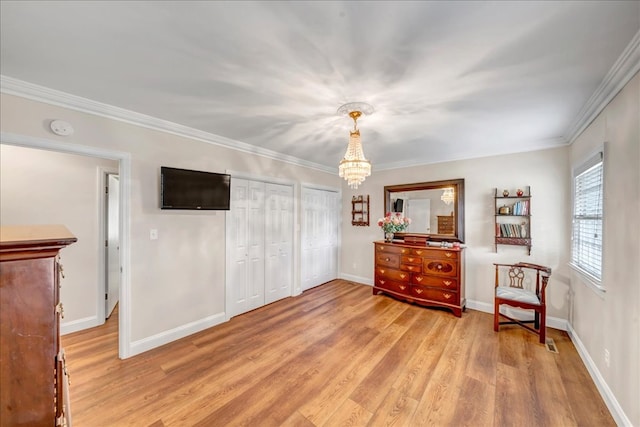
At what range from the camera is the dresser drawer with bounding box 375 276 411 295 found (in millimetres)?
3988

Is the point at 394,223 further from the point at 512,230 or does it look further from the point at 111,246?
the point at 111,246

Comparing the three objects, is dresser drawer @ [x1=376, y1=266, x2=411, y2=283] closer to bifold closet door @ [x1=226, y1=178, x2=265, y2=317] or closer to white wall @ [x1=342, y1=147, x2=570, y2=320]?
white wall @ [x1=342, y1=147, x2=570, y2=320]

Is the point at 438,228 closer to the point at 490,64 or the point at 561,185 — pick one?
the point at 561,185

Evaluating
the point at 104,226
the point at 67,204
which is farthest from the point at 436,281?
the point at 67,204

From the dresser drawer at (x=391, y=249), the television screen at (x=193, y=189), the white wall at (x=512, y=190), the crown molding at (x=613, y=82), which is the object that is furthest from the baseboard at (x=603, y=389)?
the television screen at (x=193, y=189)

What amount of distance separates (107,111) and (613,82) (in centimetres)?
419

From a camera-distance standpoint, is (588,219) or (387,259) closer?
(588,219)

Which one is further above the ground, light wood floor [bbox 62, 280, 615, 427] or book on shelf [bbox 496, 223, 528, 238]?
book on shelf [bbox 496, 223, 528, 238]

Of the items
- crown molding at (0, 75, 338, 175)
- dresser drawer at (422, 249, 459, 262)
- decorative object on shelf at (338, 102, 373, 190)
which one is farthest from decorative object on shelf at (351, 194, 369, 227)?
decorative object on shelf at (338, 102, 373, 190)

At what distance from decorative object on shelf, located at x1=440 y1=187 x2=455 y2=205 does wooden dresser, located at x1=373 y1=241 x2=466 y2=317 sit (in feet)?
2.76

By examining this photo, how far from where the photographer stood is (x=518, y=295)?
116 inches

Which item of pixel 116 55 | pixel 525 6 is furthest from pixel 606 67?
pixel 116 55

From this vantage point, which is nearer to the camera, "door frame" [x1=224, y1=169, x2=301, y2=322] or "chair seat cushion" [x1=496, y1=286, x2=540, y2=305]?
"chair seat cushion" [x1=496, y1=286, x2=540, y2=305]

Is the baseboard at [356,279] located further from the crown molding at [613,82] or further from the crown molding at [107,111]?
the crown molding at [613,82]
